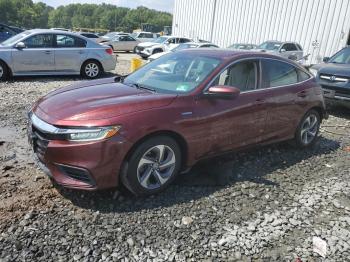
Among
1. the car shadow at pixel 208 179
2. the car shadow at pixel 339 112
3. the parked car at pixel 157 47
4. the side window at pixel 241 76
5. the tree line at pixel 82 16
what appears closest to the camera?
the car shadow at pixel 208 179

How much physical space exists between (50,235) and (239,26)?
23742 millimetres

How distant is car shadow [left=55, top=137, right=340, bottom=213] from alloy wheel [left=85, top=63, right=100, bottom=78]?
741 cm

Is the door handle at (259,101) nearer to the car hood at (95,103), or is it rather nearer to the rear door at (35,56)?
the car hood at (95,103)

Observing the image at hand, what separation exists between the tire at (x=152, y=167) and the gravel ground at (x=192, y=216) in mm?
145

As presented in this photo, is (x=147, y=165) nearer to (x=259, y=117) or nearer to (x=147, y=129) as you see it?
(x=147, y=129)

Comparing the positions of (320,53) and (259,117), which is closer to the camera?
(259,117)

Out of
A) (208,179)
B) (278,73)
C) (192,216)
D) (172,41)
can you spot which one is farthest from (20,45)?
(172,41)

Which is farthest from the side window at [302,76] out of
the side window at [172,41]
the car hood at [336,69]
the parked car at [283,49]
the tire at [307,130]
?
the side window at [172,41]

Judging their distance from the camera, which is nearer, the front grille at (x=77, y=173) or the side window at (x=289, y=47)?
the front grille at (x=77, y=173)

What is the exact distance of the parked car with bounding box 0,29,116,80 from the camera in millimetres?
9609

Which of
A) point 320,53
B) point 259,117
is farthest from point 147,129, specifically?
point 320,53

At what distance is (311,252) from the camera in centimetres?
302

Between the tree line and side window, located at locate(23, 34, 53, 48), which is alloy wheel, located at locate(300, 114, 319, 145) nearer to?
side window, located at locate(23, 34, 53, 48)

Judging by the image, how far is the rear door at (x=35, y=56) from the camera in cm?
965
